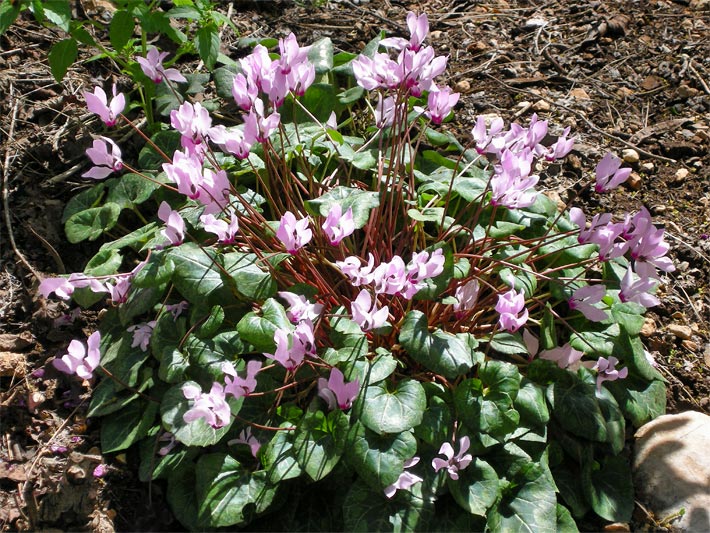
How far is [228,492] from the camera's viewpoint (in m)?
1.90

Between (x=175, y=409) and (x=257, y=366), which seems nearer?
(x=257, y=366)

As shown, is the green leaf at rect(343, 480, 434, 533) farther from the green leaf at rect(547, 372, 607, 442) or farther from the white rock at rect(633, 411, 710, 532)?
the white rock at rect(633, 411, 710, 532)

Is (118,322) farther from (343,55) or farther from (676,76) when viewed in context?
(676,76)

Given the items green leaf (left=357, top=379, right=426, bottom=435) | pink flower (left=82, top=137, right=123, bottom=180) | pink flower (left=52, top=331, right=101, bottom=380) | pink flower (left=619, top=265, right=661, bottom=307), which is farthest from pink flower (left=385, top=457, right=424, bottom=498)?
pink flower (left=82, top=137, right=123, bottom=180)

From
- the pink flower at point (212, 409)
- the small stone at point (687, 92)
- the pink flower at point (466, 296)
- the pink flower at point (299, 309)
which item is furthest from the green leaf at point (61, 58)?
the small stone at point (687, 92)

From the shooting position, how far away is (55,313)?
246 cm

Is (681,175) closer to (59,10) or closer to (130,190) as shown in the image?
(130,190)

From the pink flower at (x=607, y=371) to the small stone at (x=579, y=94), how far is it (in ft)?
5.18

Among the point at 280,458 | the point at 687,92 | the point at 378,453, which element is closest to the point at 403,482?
the point at 378,453

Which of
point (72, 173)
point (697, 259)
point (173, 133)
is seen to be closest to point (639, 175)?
point (697, 259)

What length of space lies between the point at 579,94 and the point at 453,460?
80.1 inches

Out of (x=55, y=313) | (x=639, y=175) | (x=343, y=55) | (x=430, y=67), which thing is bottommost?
(x=55, y=313)

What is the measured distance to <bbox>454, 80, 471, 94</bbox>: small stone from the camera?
10.7 feet

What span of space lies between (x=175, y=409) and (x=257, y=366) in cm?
34
